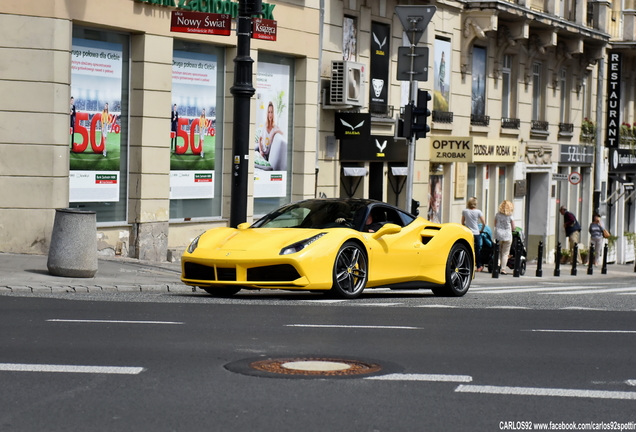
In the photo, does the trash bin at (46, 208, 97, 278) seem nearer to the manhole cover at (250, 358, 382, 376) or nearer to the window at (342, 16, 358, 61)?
the manhole cover at (250, 358, 382, 376)

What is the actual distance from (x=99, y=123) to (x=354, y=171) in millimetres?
8811

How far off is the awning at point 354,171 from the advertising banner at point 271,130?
90.7 inches

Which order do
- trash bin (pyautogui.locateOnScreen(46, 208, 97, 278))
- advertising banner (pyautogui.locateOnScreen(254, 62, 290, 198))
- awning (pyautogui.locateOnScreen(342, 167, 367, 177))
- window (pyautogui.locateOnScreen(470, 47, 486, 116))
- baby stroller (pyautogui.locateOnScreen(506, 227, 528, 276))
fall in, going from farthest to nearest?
1. window (pyautogui.locateOnScreen(470, 47, 486, 116))
2. awning (pyautogui.locateOnScreen(342, 167, 367, 177))
3. baby stroller (pyautogui.locateOnScreen(506, 227, 528, 276))
4. advertising banner (pyautogui.locateOnScreen(254, 62, 290, 198))
5. trash bin (pyautogui.locateOnScreen(46, 208, 97, 278))

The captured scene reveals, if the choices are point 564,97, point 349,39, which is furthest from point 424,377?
point 564,97

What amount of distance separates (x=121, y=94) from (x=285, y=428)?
1569 centimetres

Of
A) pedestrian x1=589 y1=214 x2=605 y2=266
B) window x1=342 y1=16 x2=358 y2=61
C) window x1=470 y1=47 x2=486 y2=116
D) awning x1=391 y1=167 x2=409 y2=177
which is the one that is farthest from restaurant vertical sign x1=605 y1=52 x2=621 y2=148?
window x1=342 y1=16 x2=358 y2=61

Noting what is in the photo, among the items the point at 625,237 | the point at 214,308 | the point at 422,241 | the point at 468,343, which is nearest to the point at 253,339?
the point at 468,343

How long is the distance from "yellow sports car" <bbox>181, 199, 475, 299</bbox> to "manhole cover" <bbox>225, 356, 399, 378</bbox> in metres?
4.95

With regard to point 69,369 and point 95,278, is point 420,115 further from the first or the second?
point 69,369

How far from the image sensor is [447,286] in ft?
51.6

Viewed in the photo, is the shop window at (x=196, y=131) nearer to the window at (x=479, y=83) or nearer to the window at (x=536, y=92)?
the window at (x=479, y=83)

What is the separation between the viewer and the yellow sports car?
13258mm

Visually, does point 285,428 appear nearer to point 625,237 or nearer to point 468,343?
point 468,343

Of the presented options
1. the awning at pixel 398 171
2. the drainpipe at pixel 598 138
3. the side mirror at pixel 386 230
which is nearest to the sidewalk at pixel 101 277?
the side mirror at pixel 386 230
